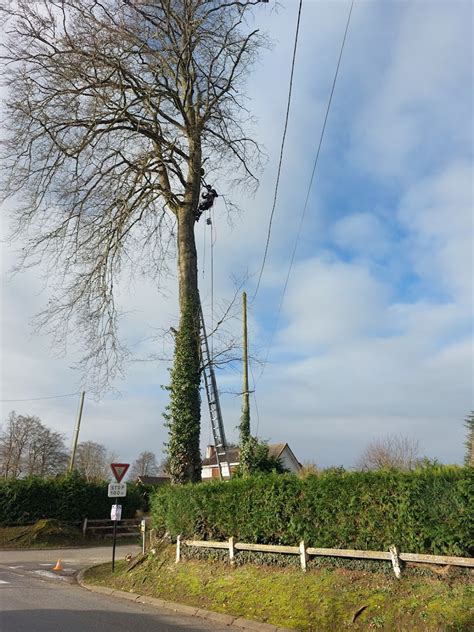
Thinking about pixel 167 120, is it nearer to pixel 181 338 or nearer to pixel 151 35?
pixel 151 35

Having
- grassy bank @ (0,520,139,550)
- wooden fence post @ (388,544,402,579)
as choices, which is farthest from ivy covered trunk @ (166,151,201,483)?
grassy bank @ (0,520,139,550)

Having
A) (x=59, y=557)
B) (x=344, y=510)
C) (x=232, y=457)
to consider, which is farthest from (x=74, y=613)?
(x=232, y=457)

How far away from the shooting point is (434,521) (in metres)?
7.93

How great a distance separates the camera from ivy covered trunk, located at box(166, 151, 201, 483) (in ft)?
46.0

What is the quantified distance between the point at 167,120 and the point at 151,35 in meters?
2.34

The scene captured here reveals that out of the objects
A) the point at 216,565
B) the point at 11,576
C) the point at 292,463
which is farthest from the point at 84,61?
the point at 292,463

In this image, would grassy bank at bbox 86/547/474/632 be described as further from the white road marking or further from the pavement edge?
the white road marking

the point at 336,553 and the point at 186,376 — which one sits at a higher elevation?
the point at 186,376

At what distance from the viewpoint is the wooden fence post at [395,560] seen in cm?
803

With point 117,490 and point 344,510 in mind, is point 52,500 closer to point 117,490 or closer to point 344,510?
A: point 117,490

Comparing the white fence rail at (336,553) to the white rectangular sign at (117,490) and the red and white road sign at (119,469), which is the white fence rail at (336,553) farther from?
the red and white road sign at (119,469)

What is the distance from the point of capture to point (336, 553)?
29.0ft

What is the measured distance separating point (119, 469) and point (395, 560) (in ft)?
28.0

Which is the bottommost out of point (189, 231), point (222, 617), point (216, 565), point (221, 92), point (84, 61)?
point (222, 617)
